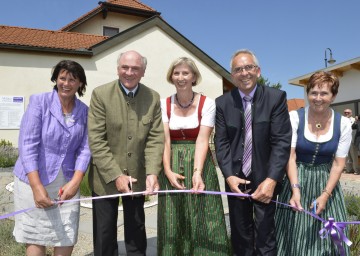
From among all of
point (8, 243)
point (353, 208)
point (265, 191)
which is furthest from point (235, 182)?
point (8, 243)

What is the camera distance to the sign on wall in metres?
12.5

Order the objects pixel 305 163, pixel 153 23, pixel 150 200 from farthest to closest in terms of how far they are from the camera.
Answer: pixel 153 23 < pixel 150 200 < pixel 305 163

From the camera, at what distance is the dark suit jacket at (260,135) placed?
111 inches

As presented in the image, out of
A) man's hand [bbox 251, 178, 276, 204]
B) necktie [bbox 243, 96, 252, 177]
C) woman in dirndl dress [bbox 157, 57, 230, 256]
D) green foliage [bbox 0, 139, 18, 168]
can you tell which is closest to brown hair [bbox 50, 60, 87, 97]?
woman in dirndl dress [bbox 157, 57, 230, 256]

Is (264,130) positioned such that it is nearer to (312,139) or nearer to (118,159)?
(312,139)

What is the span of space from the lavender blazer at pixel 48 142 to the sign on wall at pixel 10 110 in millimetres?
10823

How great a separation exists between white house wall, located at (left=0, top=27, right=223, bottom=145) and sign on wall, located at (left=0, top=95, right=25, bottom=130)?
7.5 inches

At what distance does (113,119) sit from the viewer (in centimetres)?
290

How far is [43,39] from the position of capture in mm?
14148

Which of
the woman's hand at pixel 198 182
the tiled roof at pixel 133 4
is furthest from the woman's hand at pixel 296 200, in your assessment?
the tiled roof at pixel 133 4

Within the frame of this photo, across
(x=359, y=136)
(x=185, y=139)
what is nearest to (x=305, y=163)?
(x=185, y=139)

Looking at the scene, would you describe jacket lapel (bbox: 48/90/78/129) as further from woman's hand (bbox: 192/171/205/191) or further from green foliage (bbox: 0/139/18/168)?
green foliage (bbox: 0/139/18/168)

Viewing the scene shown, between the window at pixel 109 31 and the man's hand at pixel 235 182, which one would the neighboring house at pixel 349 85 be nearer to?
the man's hand at pixel 235 182

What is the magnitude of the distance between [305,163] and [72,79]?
212cm
